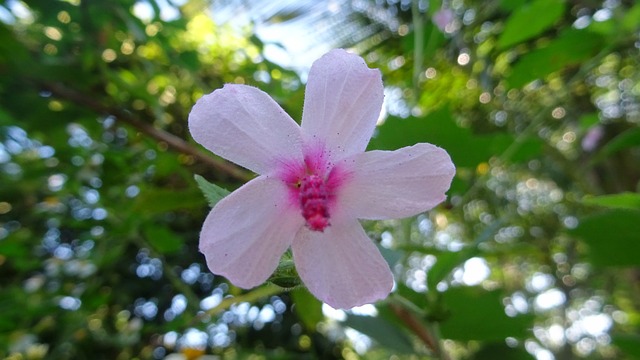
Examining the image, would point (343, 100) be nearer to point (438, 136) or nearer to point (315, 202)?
point (315, 202)

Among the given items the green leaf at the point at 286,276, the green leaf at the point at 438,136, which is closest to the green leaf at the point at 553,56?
the green leaf at the point at 438,136

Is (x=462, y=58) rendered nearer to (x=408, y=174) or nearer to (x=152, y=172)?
(x=152, y=172)

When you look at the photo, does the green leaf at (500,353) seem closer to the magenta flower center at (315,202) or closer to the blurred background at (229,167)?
the blurred background at (229,167)

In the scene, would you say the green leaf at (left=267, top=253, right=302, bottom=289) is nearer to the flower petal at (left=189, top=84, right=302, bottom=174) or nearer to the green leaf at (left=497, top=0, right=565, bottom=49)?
the flower petal at (left=189, top=84, right=302, bottom=174)

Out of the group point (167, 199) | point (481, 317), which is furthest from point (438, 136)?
point (167, 199)

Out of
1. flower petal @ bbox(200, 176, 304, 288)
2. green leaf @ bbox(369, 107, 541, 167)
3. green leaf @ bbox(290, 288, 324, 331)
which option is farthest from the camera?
green leaf @ bbox(290, 288, 324, 331)

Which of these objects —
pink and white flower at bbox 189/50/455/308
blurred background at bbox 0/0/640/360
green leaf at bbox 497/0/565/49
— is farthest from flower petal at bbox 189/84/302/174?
green leaf at bbox 497/0/565/49
